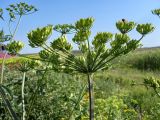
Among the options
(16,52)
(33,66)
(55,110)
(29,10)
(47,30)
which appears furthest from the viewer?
(55,110)

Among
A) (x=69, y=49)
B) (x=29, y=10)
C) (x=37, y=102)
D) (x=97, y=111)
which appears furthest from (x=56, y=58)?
(x=37, y=102)

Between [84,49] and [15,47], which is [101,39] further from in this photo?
[15,47]

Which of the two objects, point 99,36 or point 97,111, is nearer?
point 99,36

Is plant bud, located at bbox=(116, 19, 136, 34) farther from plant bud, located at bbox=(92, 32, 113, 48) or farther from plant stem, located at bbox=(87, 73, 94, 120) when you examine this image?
plant stem, located at bbox=(87, 73, 94, 120)

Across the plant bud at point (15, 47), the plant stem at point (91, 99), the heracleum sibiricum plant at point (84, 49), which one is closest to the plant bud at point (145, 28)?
the heracleum sibiricum plant at point (84, 49)

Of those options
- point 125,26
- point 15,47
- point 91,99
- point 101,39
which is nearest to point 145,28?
point 125,26

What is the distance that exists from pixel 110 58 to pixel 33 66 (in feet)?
2.75

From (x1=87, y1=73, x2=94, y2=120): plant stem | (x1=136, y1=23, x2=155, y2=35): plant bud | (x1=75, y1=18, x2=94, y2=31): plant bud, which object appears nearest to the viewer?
(x1=87, y1=73, x2=94, y2=120): plant stem

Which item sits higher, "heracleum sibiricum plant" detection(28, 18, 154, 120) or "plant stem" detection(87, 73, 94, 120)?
"heracleum sibiricum plant" detection(28, 18, 154, 120)

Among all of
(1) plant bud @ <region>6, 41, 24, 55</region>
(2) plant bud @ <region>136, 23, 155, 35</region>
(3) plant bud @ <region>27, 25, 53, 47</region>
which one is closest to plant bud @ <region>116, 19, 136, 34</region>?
(2) plant bud @ <region>136, 23, 155, 35</region>

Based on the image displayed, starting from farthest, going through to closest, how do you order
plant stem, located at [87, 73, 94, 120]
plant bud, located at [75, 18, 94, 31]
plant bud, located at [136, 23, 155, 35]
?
plant bud, located at [136, 23, 155, 35]
plant bud, located at [75, 18, 94, 31]
plant stem, located at [87, 73, 94, 120]

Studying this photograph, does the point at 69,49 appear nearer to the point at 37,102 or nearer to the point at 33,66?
the point at 33,66

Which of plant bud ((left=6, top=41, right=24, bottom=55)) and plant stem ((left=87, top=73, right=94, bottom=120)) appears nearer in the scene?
plant stem ((left=87, top=73, right=94, bottom=120))

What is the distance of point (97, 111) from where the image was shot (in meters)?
7.16
